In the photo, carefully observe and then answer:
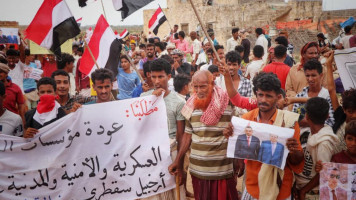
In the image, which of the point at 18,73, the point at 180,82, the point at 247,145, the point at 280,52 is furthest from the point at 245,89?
the point at 18,73

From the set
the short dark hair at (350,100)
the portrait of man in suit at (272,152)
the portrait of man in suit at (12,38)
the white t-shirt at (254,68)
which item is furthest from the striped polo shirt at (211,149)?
the portrait of man in suit at (12,38)

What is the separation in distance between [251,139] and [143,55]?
8.32m

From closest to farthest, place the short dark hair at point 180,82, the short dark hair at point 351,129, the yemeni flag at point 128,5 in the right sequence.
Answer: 1. the short dark hair at point 351,129
2. the yemeni flag at point 128,5
3. the short dark hair at point 180,82

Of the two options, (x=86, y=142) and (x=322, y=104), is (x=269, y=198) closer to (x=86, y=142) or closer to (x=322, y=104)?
(x=322, y=104)

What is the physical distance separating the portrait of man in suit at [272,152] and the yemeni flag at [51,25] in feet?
11.0

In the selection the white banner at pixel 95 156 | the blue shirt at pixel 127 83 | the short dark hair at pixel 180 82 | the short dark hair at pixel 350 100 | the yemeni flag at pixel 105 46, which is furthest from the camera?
the blue shirt at pixel 127 83

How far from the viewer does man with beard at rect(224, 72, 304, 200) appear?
2979mm

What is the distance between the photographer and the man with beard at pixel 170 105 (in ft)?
12.7

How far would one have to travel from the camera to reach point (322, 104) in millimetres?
3227

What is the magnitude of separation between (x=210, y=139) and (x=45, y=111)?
2.05m

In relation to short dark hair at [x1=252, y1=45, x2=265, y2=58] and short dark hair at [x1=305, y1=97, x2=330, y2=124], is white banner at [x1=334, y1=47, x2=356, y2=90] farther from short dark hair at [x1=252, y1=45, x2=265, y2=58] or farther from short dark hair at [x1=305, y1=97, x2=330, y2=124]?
short dark hair at [x1=252, y1=45, x2=265, y2=58]

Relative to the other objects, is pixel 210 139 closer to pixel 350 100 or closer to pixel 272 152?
pixel 272 152

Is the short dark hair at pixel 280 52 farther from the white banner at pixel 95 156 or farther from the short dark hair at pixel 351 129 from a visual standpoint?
the short dark hair at pixel 351 129

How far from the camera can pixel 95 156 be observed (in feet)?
12.6
